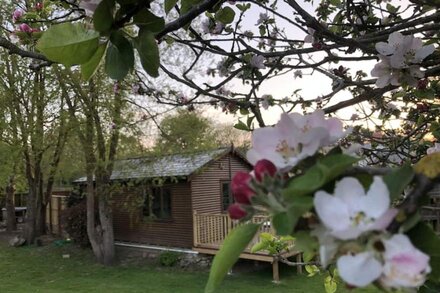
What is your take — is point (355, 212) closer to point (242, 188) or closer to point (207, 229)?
point (242, 188)

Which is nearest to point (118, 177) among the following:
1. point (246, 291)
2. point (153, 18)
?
point (246, 291)

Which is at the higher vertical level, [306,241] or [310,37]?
[310,37]

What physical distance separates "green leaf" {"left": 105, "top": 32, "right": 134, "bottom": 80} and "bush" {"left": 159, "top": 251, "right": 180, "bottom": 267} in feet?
35.7

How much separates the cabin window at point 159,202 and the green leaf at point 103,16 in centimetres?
1204

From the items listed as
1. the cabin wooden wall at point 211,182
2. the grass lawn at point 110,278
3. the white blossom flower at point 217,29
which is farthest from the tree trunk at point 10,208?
the white blossom flower at point 217,29

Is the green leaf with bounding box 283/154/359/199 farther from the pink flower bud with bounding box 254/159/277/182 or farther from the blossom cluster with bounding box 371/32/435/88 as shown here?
the blossom cluster with bounding box 371/32/435/88

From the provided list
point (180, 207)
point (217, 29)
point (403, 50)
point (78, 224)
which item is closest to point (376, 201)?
point (403, 50)

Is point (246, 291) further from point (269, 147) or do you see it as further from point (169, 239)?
point (269, 147)

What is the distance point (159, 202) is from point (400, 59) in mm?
12067

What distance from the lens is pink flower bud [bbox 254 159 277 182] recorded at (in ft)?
1.52

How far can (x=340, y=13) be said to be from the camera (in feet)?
8.05

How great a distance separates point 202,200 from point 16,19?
35.1ft

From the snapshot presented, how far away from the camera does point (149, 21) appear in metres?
0.83

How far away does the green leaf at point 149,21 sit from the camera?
0.82 meters
